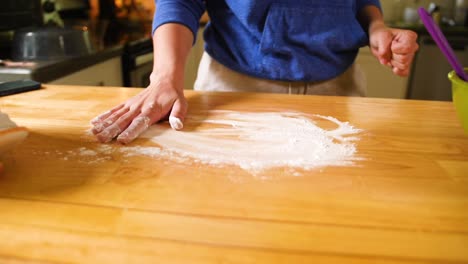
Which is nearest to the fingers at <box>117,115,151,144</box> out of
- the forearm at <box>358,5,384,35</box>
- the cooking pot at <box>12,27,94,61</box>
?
the forearm at <box>358,5,384,35</box>

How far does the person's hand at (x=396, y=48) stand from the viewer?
64cm

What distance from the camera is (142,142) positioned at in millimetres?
493

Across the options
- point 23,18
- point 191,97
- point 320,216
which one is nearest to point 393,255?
point 320,216

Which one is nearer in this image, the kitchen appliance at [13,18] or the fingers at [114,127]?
the fingers at [114,127]

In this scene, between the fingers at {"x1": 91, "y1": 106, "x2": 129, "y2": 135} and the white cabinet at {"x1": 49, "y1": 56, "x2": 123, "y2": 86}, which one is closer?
the fingers at {"x1": 91, "y1": 106, "x2": 129, "y2": 135}

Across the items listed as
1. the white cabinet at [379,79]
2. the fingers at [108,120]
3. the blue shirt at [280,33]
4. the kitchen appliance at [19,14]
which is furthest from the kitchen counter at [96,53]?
the white cabinet at [379,79]

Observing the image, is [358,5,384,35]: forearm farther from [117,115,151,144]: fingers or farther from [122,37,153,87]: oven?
[122,37,153,87]: oven

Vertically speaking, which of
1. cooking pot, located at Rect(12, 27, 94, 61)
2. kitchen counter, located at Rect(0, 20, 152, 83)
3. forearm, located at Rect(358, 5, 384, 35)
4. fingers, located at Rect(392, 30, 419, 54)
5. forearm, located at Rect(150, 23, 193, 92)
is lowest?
kitchen counter, located at Rect(0, 20, 152, 83)

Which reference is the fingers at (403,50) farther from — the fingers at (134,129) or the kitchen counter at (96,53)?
the kitchen counter at (96,53)

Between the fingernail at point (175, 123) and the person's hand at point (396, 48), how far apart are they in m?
0.38

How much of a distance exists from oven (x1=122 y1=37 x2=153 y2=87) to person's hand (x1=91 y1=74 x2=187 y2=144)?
0.97m

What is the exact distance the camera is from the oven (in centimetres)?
154

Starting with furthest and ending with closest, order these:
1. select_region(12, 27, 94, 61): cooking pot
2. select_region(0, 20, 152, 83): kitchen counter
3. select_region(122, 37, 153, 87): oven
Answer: select_region(122, 37, 153, 87): oven, select_region(12, 27, 94, 61): cooking pot, select_region(0, 20, 152, 83): kitchen counter

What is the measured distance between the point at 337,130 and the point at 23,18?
4.30 ft
